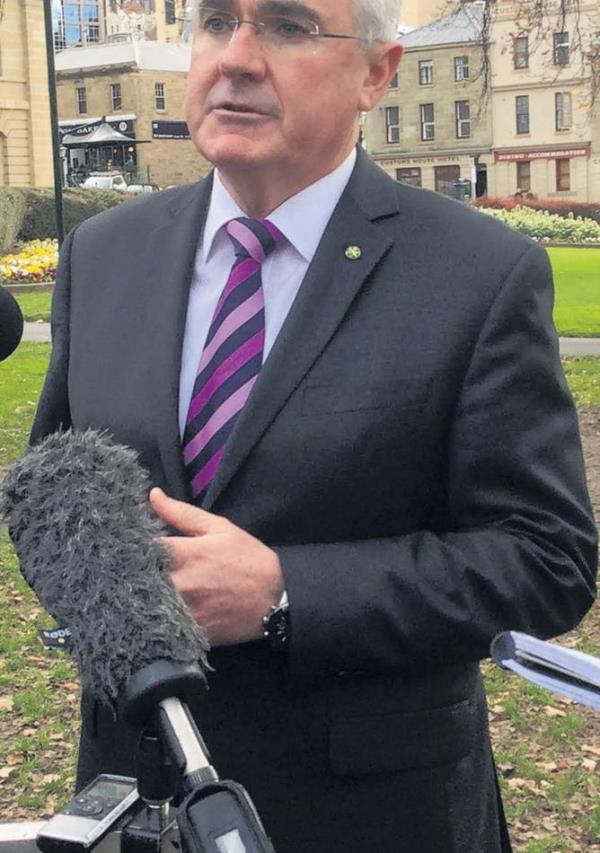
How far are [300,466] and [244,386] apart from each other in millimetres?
174

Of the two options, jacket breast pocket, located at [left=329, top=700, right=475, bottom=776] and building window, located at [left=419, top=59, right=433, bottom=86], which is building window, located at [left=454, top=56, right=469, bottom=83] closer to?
building window, located at [left=419, top=59, right=433, bottom=86]

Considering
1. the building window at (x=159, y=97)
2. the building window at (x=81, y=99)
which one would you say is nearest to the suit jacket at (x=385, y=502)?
the building window at (x=159, y=97)

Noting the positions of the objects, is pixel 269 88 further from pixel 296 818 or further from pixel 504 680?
pixel 504 680

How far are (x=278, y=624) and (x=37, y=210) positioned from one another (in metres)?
30.8

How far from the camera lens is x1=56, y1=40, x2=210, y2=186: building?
230 feet

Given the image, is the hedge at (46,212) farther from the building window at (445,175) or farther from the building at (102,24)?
the building at (102,24)

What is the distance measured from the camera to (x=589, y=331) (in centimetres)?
1669

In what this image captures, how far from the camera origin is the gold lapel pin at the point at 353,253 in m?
1.96

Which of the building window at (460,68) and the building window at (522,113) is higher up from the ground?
the building window at (460,68)

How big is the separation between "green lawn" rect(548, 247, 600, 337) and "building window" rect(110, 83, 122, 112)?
46.4 meters

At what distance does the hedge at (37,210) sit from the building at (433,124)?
3769 cm

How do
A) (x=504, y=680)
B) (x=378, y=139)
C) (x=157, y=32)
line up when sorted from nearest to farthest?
(x=504, y=680) → (x=378, y=139) → (x=157, y=32)

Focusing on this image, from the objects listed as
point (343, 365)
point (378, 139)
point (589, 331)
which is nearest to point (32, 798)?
point (343, 365)

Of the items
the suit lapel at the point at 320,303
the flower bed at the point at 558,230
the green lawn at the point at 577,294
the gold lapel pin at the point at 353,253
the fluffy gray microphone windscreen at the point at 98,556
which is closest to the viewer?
the fluffy gray microphone windscreen at the point at 98,556
